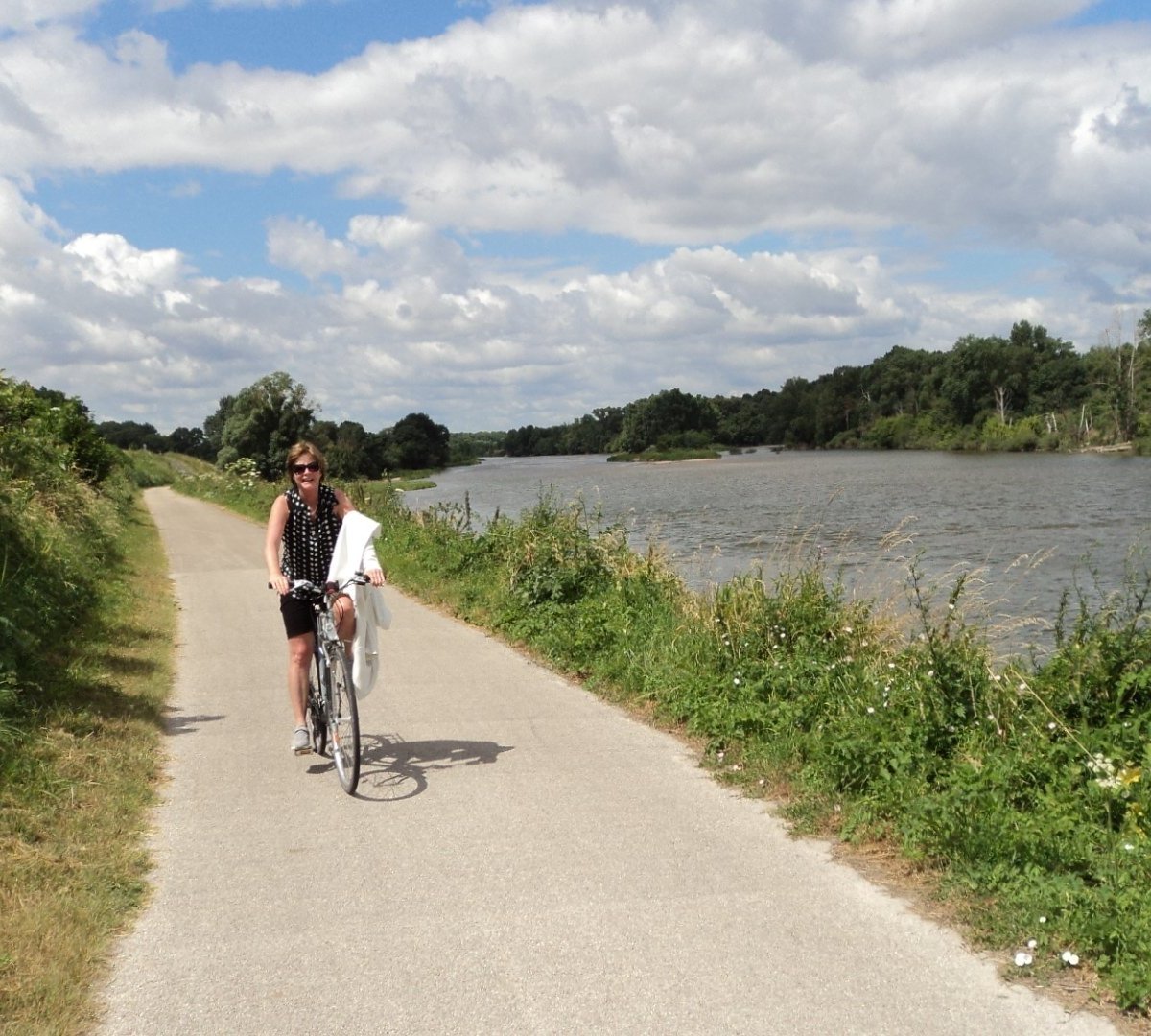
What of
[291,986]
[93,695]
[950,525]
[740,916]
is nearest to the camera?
[291,986]

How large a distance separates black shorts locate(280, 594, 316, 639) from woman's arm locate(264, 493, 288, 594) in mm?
156

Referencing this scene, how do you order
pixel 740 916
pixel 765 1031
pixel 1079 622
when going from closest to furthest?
pixel 765 1031 → pixel 740 916 → pixel 1079 622

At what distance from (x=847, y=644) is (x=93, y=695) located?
5.55 meters

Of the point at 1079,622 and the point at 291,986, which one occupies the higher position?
the point at 1079,622

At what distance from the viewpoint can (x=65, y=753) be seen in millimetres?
6488

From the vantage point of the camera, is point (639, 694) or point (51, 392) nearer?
point (639, 694)

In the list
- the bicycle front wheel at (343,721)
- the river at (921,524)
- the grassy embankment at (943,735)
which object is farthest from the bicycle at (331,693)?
the river at (921,524)

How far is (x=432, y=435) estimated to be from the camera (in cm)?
12262

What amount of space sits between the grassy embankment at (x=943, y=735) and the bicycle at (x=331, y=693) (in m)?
2.14

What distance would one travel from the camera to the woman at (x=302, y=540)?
6.77 m

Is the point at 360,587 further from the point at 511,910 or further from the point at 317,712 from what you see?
the point at 511,910

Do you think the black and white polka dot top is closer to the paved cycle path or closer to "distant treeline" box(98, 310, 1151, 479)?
the paved cycle path

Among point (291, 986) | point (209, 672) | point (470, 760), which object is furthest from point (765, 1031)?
point (209, 672)

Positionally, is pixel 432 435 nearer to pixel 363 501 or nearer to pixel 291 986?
pixel 363 501
